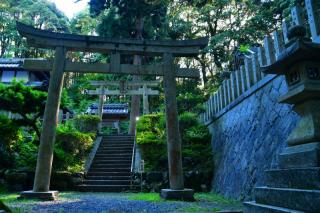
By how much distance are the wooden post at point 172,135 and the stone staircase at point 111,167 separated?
10.9 ft

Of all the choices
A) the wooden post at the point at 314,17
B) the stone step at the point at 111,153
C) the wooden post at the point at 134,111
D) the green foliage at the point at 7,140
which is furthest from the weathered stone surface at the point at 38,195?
the wooden post at the point at 134,111

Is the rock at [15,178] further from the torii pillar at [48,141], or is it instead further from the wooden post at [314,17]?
the wooden post at [314,17]

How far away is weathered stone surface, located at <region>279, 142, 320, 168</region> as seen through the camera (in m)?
3.57

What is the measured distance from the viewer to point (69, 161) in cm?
1223

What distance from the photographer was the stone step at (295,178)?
11.2ft

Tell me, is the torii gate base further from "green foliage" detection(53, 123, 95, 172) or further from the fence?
the fence

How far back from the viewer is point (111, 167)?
1275cm

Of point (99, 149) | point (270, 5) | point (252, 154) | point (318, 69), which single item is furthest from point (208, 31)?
point (318, 69)

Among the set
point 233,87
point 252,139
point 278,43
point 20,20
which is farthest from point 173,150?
point 20,20

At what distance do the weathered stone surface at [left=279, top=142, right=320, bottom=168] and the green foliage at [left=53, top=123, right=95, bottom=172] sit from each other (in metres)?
9.62

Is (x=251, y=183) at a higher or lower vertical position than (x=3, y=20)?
lower

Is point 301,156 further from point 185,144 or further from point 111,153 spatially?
point 111,153

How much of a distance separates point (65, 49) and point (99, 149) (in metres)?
6.80

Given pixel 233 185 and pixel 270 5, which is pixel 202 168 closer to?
pixel 233 185
